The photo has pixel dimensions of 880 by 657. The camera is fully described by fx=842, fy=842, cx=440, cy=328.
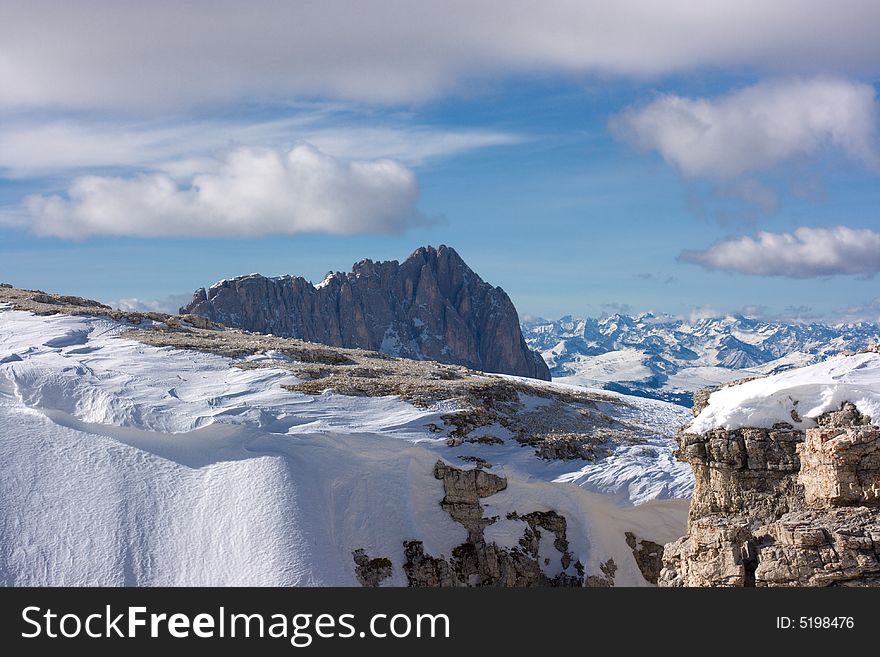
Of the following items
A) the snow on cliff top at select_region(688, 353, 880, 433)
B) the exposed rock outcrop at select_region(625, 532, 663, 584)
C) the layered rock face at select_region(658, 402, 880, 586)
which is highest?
the snow on cliff top at select_region(688, 353, 880, 433)

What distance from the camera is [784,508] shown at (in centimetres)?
1931

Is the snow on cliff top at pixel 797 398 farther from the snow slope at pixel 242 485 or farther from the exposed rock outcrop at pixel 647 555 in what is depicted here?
the snow slope at pixel 242 485

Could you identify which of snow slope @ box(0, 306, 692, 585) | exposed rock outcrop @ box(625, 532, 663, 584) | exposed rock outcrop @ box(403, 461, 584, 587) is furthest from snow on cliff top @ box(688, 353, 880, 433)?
snow slope @ box(0, 306, 692, 585)

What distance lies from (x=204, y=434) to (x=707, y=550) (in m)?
23.7

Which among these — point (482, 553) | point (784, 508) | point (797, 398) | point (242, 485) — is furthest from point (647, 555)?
point (242, 485)

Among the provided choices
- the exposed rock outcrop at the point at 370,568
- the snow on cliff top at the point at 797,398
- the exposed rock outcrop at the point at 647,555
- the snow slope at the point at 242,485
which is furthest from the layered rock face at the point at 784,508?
the snow slope at the point at 242,485

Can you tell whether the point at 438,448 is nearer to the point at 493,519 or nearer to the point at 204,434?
the point at 493,519

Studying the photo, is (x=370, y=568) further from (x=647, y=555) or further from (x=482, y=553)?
(x=647, y=555)

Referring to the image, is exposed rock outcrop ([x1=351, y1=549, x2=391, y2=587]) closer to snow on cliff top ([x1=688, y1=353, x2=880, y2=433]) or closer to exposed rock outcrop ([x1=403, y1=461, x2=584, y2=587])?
exposed rock outcrop ([x1=403, y1=461, x2=584, y2=587])

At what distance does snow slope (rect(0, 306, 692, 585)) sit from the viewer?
28.8 meters

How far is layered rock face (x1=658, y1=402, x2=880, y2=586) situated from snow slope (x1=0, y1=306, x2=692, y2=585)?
13.6 metres

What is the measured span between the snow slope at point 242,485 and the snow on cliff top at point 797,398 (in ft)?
45.6

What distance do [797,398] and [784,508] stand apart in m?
2.65
